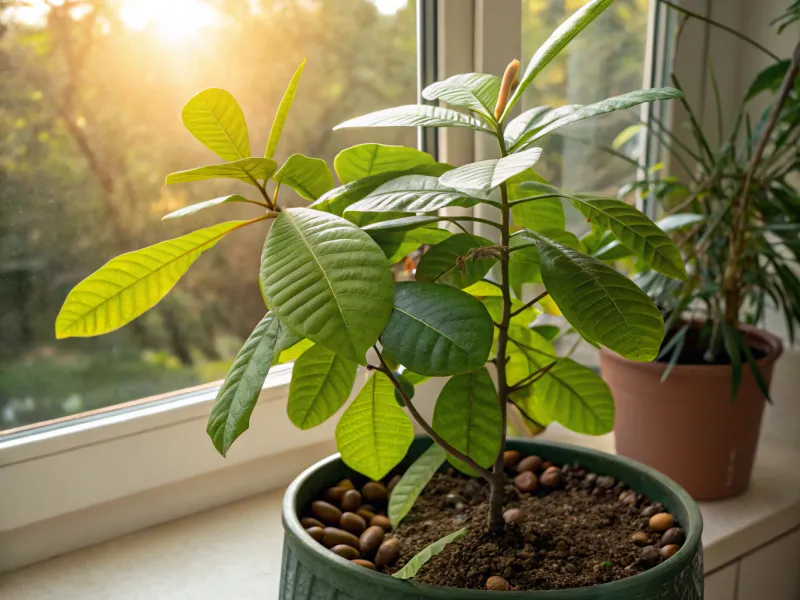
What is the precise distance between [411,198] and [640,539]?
15.0 inches

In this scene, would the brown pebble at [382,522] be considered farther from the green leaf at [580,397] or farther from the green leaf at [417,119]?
the green leaf at [417,119]

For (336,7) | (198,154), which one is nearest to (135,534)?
(198,154)

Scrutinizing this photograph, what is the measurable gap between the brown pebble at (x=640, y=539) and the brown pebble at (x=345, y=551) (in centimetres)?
24

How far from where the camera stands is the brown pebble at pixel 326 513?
0.72 metres

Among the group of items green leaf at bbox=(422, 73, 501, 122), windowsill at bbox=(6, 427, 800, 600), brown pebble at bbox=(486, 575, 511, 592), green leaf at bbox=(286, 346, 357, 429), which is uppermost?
green leaf at bbox=(422, 73, 501, 122)

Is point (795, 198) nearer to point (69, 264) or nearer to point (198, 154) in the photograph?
point (198, 154)

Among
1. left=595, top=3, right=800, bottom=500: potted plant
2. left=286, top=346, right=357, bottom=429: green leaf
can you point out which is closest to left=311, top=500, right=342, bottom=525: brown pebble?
left=286, top=346, right=357, bottom=429: green leaf

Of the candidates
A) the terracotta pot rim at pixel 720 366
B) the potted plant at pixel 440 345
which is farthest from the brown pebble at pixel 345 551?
the terracotta pot rim at pixel 720 366

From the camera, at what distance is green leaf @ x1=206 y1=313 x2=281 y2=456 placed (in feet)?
1.63

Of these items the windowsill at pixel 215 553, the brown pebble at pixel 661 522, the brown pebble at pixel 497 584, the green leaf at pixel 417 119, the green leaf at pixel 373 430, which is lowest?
the windowsill at pixel 215 553

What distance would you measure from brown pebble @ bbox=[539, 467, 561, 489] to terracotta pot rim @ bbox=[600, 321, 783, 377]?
216 mm

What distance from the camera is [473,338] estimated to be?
47 cm

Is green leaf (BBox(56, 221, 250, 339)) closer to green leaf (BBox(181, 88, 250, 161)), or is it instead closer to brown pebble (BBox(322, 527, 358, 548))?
green leaf (BBox(181, 88, 250, 161))

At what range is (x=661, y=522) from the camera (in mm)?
685
